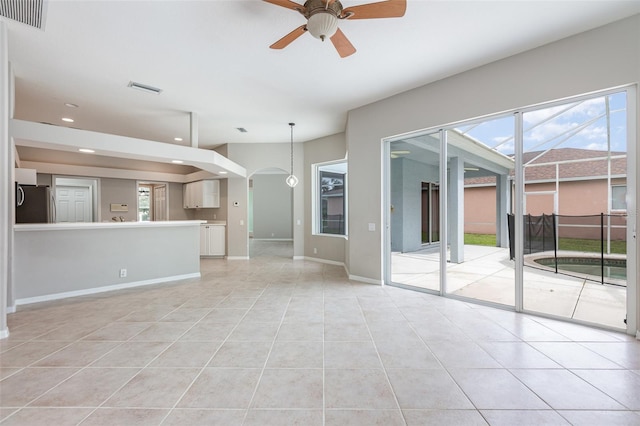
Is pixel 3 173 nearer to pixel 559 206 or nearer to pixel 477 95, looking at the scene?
pixel 477 95

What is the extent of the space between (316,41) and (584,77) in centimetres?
281

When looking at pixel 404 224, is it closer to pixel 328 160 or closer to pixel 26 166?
pixel 328 160

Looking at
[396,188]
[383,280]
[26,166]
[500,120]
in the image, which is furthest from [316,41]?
[26,166]

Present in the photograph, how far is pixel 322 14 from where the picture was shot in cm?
211

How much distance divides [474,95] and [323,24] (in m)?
2.46

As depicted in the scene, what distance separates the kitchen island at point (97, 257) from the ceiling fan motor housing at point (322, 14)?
14.0ft

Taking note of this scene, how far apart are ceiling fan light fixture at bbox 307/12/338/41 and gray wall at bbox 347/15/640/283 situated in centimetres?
232

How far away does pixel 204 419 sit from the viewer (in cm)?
162

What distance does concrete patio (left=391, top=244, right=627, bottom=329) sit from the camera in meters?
3.23

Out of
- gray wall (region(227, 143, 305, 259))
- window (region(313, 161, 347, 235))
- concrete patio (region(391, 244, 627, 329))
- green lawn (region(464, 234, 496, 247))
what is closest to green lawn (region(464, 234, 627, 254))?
concrete patio (region(391, 244, 627, 329))

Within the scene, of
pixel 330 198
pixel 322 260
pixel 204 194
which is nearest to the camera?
pixel 322 260

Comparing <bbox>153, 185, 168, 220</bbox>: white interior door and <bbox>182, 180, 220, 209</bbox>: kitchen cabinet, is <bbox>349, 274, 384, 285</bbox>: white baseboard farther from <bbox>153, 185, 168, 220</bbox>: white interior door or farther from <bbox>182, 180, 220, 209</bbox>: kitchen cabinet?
<bbox>153, 185, 168, 220</bbox>: white interior door

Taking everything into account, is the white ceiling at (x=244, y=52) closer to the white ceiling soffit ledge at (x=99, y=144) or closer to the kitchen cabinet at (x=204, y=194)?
the white ceiling soffit ledge at (x=99, y=144)

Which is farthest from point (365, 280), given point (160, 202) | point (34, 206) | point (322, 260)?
point (160, 202)
